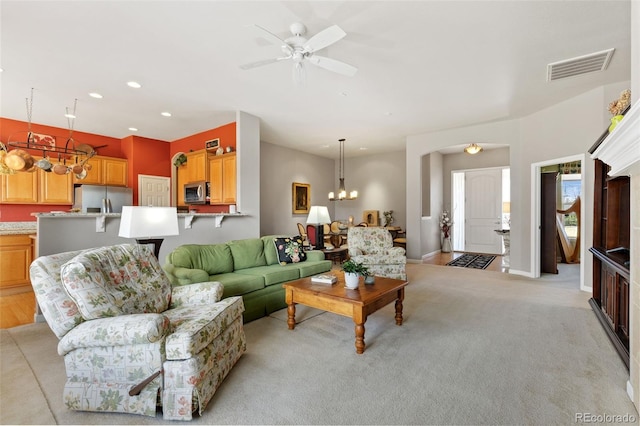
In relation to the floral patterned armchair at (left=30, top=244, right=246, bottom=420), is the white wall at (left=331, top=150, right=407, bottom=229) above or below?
above

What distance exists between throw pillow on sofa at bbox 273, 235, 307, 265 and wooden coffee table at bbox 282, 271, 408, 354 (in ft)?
2.88

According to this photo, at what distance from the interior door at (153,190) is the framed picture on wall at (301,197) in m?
3.03

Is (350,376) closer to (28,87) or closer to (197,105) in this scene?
(197,105)

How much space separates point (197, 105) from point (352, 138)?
11.5 feet

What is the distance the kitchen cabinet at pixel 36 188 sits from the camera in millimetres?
5047

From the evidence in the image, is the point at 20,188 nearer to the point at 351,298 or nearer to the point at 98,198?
the point at 98,198

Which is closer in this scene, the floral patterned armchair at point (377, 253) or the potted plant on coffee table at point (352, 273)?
the potted plant on coffee table at point (352, 273)

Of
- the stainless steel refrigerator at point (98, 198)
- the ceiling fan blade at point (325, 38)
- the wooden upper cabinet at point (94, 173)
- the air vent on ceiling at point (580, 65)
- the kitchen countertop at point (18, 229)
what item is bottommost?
the kitchen countertop at point (18, 229)

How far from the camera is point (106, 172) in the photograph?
19.9ft

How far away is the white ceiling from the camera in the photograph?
7.88ft

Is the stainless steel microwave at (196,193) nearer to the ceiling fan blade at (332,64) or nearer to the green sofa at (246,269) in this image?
the green sofa at (246,269)

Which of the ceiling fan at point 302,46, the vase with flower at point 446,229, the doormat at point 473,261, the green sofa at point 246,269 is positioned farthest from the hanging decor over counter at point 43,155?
the vase with flower at point 446,229

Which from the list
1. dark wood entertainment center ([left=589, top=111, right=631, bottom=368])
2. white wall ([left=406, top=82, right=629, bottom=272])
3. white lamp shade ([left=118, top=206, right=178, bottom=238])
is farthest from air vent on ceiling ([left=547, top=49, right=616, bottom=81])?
white lamp shade ([left=118, top=206, right=178, bottom=238])

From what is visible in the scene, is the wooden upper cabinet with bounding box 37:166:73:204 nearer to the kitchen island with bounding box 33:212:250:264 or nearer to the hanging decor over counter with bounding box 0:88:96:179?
the hanging decor over counter with bounding box 0:88:96:179
